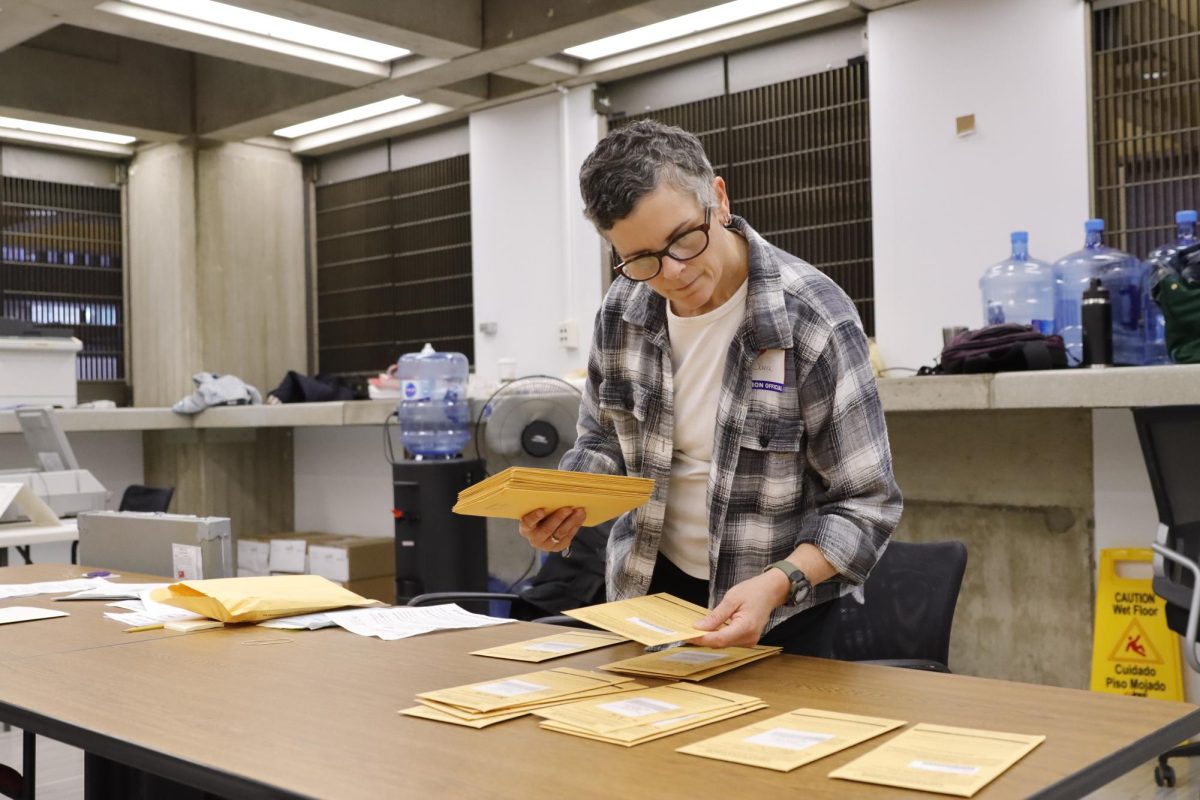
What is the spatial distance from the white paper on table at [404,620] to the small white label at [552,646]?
10.8 inches

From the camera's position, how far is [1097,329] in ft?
12.6

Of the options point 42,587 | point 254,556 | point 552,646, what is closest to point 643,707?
point 552,646

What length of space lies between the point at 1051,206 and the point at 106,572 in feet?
12.0

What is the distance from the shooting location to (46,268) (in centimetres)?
745

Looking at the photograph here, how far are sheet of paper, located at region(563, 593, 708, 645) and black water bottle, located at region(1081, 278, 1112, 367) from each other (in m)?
2.57

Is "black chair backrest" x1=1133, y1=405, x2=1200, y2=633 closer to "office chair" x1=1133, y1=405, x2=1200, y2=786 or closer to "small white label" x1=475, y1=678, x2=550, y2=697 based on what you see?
"office chair" x1=1133, y1=405, x2=1200, y2=786

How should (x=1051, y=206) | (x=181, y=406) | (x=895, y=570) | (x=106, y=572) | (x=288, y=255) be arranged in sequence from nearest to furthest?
(x=895, y=570) < (x=106, y=572) < (x=1051, y=206) < (x=181, y=406) < (x=288, y=255)

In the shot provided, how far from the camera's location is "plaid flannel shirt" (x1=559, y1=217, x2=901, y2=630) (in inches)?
70.0

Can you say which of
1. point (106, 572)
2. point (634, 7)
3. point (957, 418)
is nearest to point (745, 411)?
point (106, 572)

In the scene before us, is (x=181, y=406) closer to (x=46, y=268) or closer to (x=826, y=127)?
(x=46, y=268)

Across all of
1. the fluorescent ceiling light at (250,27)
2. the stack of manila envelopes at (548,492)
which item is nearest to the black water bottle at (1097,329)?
the stack of manila envelopes at (548,492)

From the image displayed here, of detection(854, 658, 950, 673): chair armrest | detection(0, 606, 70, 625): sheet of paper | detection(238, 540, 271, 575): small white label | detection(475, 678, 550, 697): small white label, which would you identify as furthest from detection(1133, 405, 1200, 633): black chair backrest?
detection(238, 540, 271, 575): small white label

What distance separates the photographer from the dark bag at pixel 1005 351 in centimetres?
386

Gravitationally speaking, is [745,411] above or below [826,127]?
below
